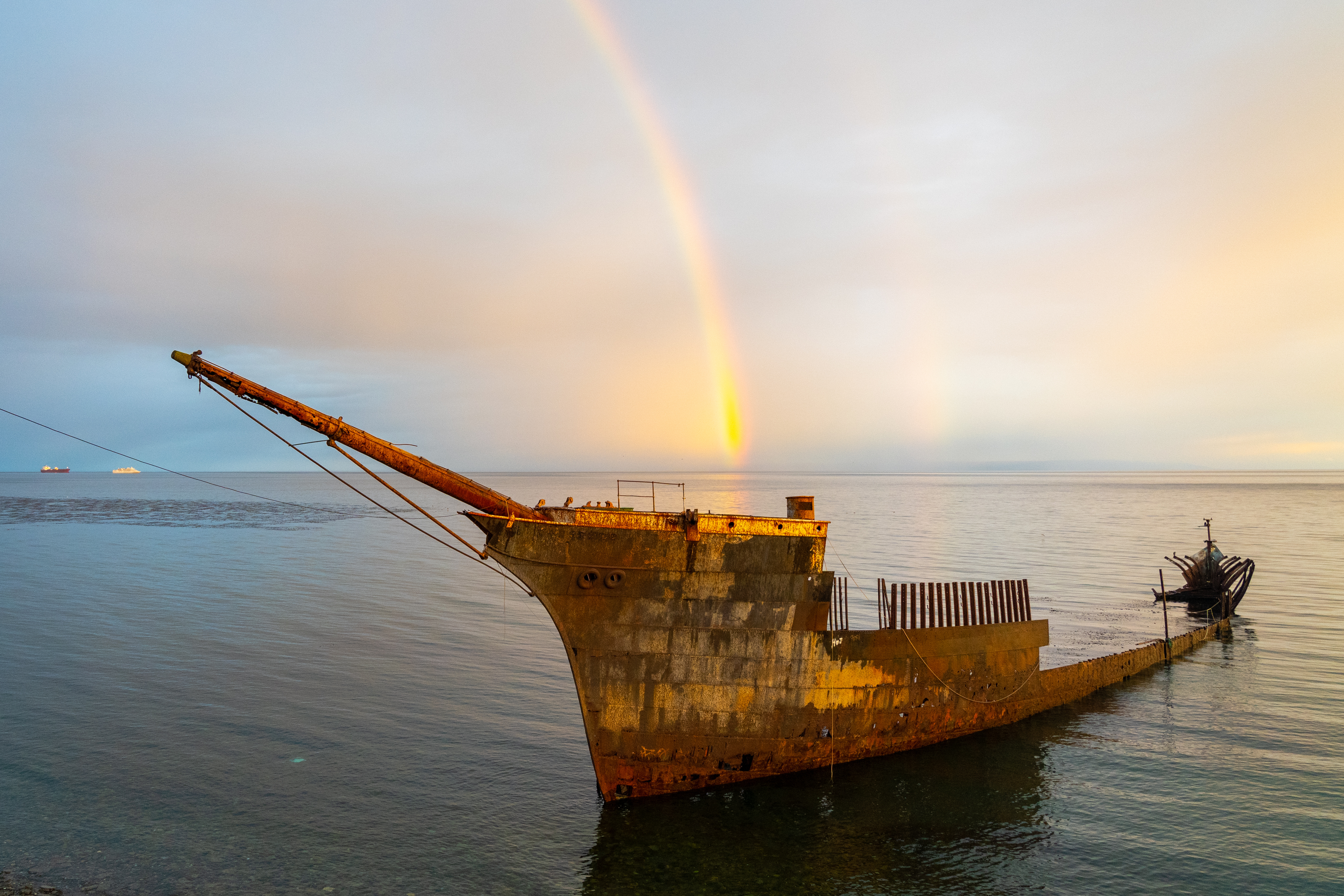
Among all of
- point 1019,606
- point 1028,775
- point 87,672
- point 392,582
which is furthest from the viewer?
point 392,582

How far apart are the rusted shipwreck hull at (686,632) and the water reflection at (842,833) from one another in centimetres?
65

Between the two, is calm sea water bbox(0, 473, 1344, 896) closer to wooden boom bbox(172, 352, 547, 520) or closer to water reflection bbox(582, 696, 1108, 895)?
water reflection bbox(582, 696, 1108, 895)

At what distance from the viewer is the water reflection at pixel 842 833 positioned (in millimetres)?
11375

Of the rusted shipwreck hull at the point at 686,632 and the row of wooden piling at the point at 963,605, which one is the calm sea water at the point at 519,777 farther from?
the row of wooden piling at the point at 963,605

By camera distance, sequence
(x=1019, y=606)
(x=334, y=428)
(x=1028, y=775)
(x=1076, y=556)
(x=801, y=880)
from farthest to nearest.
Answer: (x=1076, y=556)
(x=1019, y=606)
(x=1028, y=775)
(x=334, y=428)
(x=801, y=880)

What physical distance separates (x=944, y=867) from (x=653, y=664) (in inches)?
229

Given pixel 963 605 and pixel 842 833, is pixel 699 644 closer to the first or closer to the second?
pixel 842 833

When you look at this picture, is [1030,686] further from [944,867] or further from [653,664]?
[653,664]

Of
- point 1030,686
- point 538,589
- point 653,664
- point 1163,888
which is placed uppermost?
point 538,589

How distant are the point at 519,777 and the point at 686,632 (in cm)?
Answer: 497

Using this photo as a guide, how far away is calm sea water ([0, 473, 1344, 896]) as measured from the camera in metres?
11.6

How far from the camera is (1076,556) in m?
54.1

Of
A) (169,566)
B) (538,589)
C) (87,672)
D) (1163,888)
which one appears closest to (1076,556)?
(1163,888)

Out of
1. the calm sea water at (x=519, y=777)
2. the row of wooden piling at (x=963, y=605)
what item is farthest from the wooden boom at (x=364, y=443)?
the row of wooden piling at (x=963, y=605)
